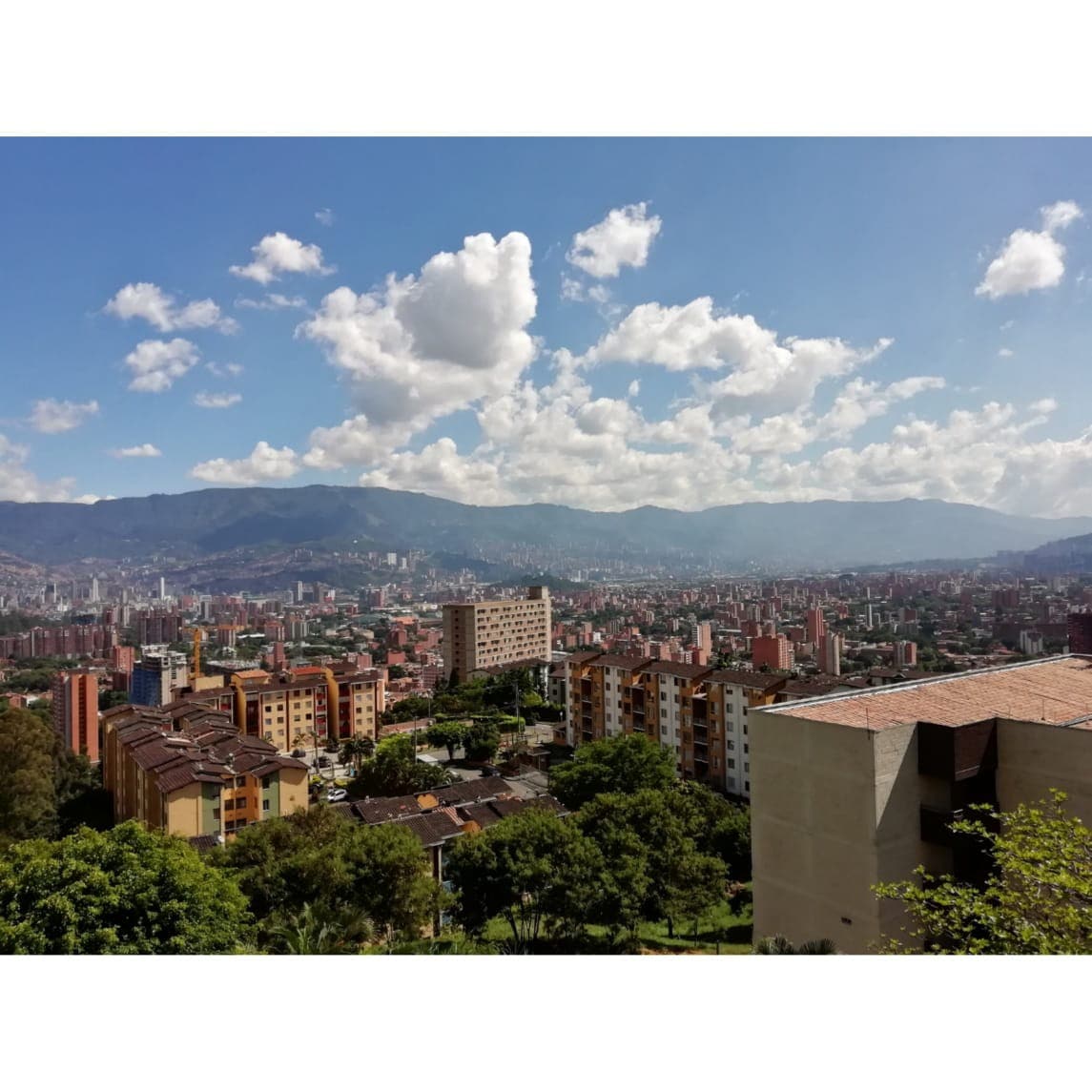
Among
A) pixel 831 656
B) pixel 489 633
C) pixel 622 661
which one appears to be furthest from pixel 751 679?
pixel 489 633

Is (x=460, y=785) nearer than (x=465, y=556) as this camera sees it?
Yes

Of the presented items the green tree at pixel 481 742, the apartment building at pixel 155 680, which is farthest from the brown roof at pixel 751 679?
the apartment building at pixel 155 680

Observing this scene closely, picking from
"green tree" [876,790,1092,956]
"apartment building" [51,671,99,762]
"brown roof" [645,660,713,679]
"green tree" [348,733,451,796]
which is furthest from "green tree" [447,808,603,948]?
"apartment building" [51,671,99,762]

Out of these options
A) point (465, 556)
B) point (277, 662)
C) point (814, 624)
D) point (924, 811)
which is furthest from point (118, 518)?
point (924, 811)

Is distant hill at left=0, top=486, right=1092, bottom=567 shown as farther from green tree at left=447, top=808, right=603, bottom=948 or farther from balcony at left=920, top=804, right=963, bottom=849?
green tree at left=447, top=808, right=603, bottom=948

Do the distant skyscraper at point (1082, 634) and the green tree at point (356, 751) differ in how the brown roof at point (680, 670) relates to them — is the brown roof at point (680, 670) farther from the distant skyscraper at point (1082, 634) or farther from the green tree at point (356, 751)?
the green tree at point (356, 751)

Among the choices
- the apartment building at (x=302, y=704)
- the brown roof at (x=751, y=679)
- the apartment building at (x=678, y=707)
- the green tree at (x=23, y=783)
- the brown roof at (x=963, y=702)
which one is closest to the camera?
the brown roof at (x=963, y=702)
